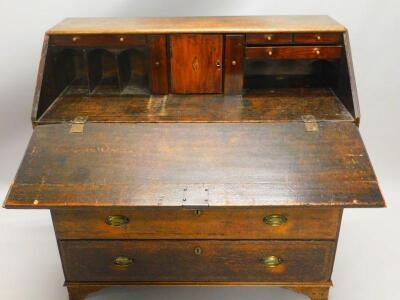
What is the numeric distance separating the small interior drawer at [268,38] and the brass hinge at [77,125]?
3.02ft

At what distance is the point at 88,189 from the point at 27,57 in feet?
4.63

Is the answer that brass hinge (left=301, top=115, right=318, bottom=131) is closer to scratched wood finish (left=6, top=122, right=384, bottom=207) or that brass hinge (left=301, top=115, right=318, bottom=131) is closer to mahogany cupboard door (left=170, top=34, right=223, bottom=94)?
scratched wood finish (left=6, top=122, right=384, bottom=207)

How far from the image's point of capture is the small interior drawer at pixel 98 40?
2.17 m

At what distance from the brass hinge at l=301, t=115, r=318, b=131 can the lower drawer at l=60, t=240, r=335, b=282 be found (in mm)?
542

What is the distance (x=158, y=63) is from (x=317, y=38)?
0.83 metres

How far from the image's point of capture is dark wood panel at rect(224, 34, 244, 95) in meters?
2.17

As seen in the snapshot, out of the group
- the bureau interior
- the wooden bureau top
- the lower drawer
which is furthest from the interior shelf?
the lower drawer

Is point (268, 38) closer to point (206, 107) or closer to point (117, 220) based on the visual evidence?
point (206, 107)

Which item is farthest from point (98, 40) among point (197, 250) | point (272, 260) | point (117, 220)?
point (272, 260)

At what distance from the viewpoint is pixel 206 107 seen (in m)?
2.19

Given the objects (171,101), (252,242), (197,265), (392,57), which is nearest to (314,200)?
(252,242)

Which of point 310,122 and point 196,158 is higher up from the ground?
point 310,122

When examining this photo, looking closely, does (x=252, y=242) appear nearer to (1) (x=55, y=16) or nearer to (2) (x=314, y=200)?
(2) (x=314, y=200)

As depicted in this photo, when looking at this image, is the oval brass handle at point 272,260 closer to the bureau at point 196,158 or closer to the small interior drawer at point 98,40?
the bureau at point 196,158
